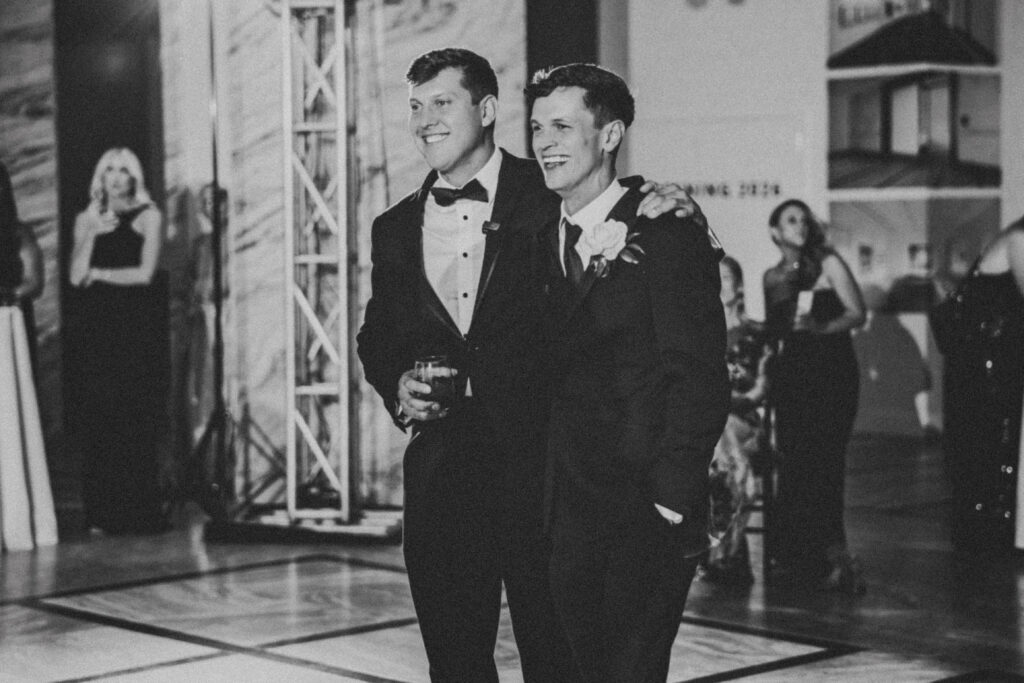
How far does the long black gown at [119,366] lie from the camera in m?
7.47

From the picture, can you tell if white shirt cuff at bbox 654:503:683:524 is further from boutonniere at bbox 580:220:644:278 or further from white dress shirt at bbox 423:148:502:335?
white dress shirt at bbox 423:148:502:335

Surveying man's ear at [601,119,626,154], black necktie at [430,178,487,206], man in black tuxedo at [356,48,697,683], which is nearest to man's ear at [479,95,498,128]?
man in black tuxedo at [356,48,697,683]

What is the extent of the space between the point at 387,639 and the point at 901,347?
23.2 ft

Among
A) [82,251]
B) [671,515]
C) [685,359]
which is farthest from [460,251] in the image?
[82,251]

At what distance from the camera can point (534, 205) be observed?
11.5ft

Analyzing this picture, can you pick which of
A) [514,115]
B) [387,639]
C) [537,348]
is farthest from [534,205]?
[514,115]

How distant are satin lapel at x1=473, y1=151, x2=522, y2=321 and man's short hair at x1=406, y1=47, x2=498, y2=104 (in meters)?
0.17

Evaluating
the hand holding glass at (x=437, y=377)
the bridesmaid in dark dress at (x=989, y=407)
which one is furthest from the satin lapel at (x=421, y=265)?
the bridesmaid in dark dress at (x=989, y=407)

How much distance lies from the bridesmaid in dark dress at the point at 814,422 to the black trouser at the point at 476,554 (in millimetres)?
2839

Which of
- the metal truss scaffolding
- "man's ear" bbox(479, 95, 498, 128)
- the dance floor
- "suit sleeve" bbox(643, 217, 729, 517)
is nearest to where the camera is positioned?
"suit sleeve" bbox(643, 217, 729, 517)

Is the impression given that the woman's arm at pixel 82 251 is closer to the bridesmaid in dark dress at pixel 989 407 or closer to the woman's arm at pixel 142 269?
the woman's arm at pixel 142 269

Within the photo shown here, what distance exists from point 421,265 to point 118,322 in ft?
14.2

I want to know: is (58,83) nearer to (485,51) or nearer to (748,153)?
(485,51)

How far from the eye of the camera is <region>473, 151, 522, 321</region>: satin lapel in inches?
134
